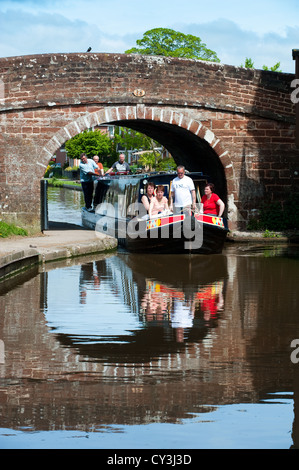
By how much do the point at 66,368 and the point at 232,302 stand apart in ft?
11.9

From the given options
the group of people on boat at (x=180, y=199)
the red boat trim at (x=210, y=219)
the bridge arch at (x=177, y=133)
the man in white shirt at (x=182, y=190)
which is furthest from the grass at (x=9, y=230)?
the red boat trim at (x=210, y=219)

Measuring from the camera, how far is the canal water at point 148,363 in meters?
4.53

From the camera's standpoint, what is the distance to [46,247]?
44.8 ft

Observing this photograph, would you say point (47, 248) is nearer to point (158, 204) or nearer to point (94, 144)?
point (158, 204)

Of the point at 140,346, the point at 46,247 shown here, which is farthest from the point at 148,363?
the point at 46,247

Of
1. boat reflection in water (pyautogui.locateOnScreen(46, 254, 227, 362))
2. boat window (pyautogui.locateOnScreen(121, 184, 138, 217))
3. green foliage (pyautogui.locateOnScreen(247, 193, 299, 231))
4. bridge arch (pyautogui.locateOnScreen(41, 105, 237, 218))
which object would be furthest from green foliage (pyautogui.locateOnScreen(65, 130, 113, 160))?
boat reflection in water (pyautogui.locateOnScreen(46, 254, 227, 362))

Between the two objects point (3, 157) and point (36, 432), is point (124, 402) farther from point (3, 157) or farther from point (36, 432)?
point (3, 157)

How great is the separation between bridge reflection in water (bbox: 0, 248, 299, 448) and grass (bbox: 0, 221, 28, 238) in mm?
3518

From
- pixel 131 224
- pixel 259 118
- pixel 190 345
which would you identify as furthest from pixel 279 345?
pixel 259 118

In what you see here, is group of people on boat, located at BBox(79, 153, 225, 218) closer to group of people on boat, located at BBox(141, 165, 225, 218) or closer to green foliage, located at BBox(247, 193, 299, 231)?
group of people on boat, located at BBox(141, 165, 225, 218)

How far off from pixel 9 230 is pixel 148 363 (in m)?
9.88

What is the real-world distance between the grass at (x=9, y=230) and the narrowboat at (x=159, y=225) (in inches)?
77.3

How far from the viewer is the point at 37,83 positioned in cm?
1675

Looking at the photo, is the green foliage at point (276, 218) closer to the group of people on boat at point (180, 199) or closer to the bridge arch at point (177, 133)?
the bridge arch at point (177, 133)
